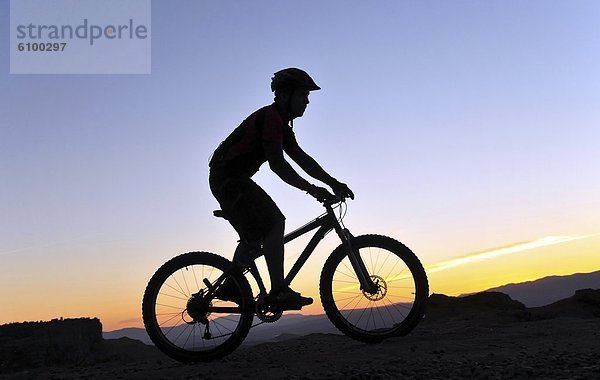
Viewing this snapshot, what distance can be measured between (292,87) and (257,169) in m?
1.02

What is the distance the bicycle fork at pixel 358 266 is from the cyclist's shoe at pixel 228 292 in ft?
4.58

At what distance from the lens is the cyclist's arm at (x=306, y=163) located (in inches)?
275

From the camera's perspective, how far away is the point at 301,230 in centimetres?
663

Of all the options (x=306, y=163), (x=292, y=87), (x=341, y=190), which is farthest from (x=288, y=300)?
(x=292, y=87)

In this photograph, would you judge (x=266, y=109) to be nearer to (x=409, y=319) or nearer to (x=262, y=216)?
(x=262, y=216)

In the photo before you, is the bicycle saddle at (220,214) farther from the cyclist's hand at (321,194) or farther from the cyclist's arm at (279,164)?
the cyclist's hand at (321,194)

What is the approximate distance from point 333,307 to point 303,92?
2553mm

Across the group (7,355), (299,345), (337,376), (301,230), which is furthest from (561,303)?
(7,355)

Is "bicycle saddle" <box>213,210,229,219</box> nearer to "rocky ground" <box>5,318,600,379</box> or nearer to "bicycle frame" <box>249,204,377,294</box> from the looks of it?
"bicycle frame" <box>249,204,377,294</box>

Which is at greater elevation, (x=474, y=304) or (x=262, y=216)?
(x=262, y=216)

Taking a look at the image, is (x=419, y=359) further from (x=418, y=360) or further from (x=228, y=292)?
(x=228, y=292)

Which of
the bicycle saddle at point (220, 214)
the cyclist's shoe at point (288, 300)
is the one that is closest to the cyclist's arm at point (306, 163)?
the bicycle saddle at point (220, 214)

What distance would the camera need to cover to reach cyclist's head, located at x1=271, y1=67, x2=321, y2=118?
6.50 meters

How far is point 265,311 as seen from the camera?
6.34 meters
